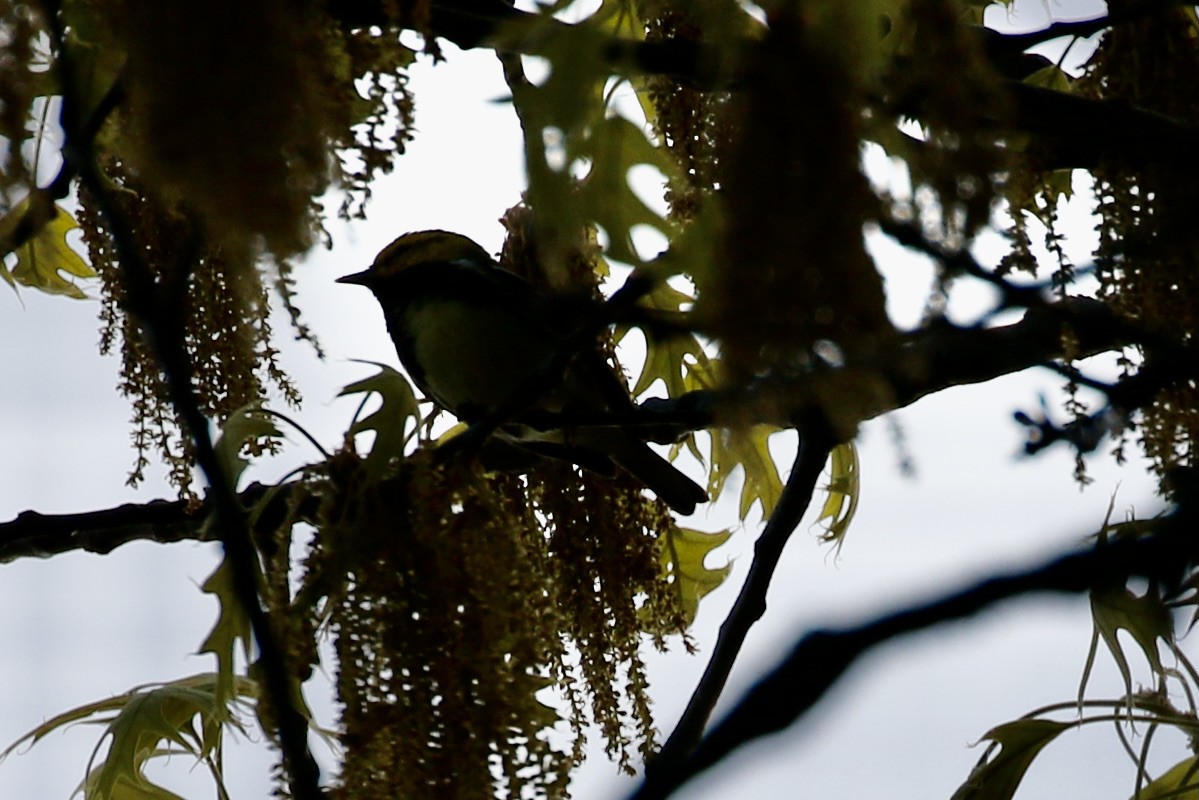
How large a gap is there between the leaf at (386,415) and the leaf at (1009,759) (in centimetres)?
96

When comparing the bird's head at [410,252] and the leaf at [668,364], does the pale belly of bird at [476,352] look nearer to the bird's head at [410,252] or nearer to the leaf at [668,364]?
the bird's head at [410,252]

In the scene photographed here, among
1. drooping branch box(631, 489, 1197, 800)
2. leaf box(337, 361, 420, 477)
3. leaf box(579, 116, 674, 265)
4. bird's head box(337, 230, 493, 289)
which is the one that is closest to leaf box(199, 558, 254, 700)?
leaf box(337, 361, 420, 477)

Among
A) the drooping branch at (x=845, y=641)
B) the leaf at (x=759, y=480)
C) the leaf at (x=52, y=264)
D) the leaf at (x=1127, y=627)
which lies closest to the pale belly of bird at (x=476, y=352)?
the leaf at (x=759, y=480)

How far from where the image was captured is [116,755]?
74.9 inches

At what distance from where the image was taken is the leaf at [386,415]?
1385mm

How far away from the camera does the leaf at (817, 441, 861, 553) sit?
2.34 metres

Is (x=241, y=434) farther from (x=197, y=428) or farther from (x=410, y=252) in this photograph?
(x=410, y=252)

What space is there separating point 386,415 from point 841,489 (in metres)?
1.10

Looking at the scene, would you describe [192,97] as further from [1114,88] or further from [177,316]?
[1114,88]

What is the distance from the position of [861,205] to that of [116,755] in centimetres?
159

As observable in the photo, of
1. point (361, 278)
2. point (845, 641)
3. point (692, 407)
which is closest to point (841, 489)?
point (692, 407)

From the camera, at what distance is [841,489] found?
2346 millimetres

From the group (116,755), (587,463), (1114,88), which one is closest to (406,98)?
(1114,88)

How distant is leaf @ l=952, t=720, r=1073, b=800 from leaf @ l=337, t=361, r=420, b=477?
963 mm
